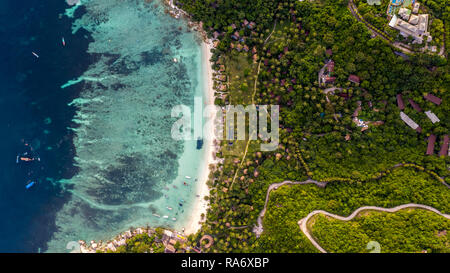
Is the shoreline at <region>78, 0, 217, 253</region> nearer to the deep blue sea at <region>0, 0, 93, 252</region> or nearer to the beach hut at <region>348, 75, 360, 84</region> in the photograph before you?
the deep blue sea at <region>0, 0, 93, 252</region>

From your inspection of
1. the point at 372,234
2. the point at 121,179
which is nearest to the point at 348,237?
the point at 372,234

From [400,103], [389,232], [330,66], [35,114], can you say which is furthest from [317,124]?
[35,114]

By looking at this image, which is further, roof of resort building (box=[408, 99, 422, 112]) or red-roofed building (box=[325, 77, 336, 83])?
red-roofed building (box=[325, 77, 336, 83])

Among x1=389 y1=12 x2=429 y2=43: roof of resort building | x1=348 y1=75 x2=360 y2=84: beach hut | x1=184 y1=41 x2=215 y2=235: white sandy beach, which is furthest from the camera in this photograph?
x1=184 y1=41 x2=215 y2=235: white sandy beach

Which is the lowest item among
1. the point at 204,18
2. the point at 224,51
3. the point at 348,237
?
the point at 348,237

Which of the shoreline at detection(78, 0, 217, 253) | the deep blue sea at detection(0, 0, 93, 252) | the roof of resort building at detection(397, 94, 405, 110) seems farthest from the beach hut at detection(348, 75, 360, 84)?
the deep blue sea at detection(0, 0, 93, 252)

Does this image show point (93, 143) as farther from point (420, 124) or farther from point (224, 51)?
point (420, 124)

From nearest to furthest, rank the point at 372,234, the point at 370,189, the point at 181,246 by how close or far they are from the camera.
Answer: the point at 372,234 → the point at 370,189 → the point at 181,246

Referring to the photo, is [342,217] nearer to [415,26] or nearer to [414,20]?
[415,26]
